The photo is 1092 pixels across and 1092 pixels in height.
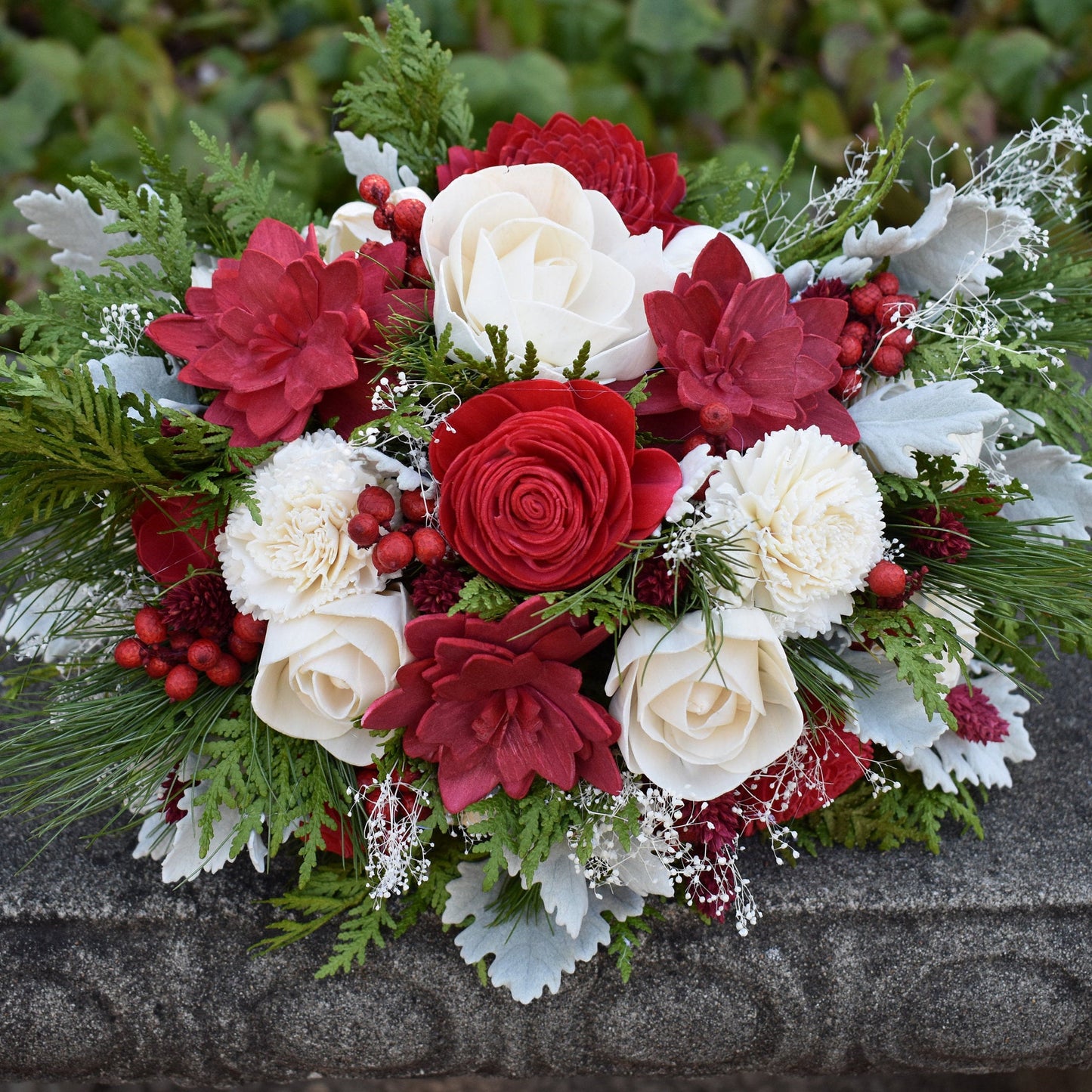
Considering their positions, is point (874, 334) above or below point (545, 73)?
above

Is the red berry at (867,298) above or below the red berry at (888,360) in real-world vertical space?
above

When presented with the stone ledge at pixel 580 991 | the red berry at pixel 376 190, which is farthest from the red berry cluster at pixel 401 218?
the stone ledge at pixel 580 991

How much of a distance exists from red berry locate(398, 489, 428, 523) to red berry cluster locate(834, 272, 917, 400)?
1.11 feet

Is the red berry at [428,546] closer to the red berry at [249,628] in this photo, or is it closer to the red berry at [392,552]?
the red berry at [392,552]

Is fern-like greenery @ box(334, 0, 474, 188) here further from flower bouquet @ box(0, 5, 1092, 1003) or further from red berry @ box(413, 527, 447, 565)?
red berry @ box(413, 527, 447, 565)

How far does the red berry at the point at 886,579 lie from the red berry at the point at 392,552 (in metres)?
0.33

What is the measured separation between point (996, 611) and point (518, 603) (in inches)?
15.6

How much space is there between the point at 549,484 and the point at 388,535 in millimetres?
127

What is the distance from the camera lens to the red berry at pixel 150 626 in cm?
75

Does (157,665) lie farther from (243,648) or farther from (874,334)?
(874,334)

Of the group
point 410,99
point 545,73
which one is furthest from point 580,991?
point 545,73

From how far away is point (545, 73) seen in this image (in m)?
1.69

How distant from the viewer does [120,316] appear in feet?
2.54

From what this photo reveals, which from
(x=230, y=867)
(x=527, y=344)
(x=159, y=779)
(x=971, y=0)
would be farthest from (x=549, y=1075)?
(x=971, y=0)
